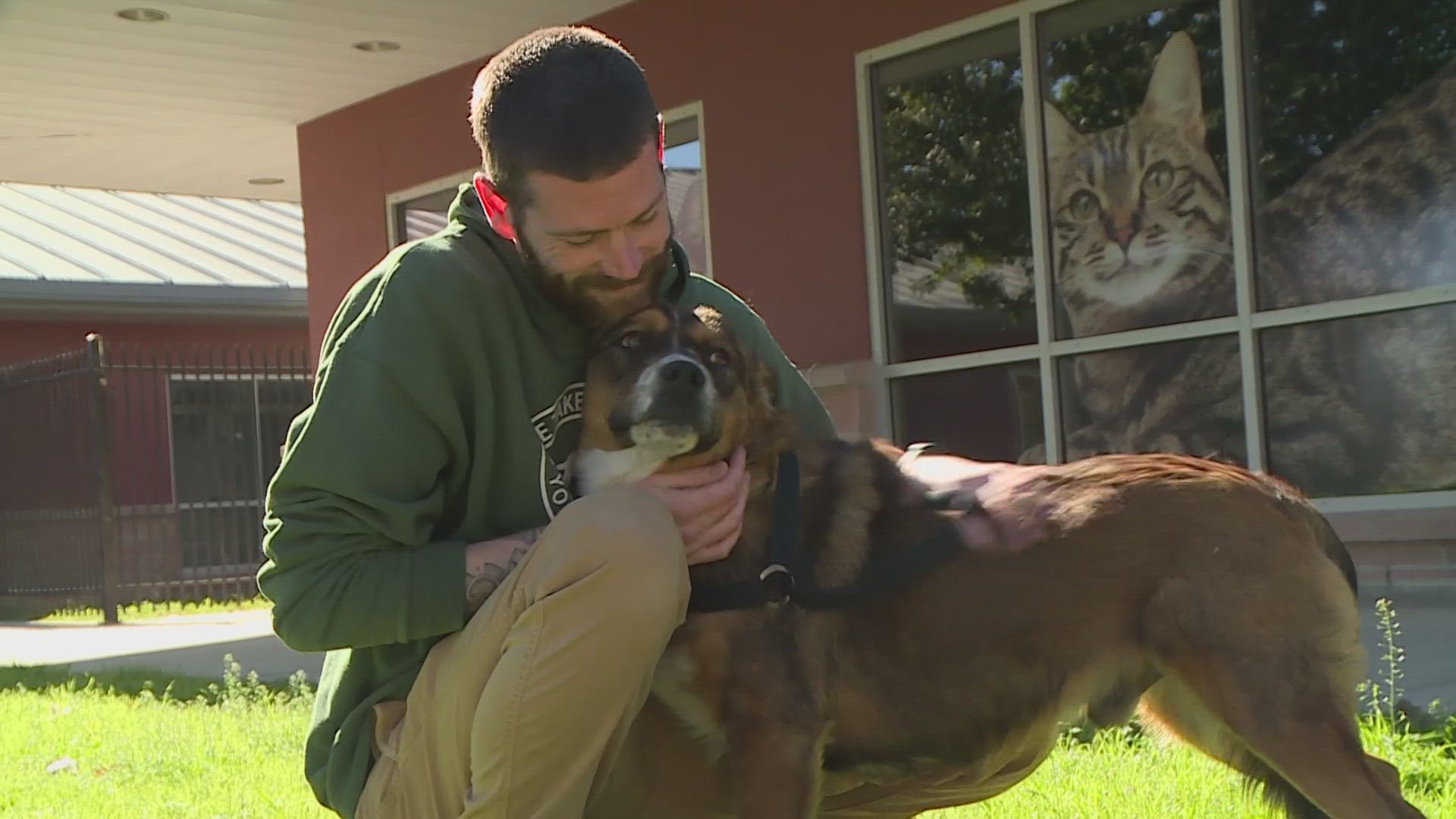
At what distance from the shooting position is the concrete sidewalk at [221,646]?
4.92 meters

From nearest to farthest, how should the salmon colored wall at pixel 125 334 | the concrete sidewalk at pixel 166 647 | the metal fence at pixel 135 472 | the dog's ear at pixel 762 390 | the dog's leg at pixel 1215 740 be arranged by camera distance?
the dog's leg at pixel 1215 740 → the dog's ear at pixel 762 390 → the concrete sidewalk at pixel 166 647 → the metal fence at pixel 135 472 → the salmon colored wall at pixel 125 334

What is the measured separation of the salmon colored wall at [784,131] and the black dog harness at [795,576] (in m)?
5.45

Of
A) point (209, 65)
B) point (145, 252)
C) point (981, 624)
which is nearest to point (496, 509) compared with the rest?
point (981, 624)

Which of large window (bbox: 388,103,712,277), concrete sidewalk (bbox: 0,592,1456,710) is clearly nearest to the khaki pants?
concrete sidewalk (bbox: 0,592,1456,710)

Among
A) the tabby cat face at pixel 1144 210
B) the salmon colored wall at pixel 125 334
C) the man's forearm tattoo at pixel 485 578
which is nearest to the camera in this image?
the man's forearm tattoo at pixel 485 578

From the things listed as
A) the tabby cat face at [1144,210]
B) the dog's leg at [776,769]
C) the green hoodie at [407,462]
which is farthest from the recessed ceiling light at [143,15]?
the dog's leg at [776,769]

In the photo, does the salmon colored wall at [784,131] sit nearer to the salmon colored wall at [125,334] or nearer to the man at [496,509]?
the man at [496,509]

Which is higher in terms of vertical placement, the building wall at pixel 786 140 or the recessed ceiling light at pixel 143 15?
the recessed ceiling light at pixel 143 15

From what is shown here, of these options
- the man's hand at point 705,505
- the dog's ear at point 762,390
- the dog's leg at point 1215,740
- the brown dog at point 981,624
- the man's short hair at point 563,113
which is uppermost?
the man's short hair at point 563,113

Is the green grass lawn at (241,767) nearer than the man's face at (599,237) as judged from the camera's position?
No

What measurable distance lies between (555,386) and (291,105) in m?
9.59

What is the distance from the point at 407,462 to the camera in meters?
2.53

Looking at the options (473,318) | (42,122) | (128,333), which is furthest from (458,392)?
(128,333)

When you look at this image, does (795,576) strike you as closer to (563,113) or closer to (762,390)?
Answer: (762,390)
